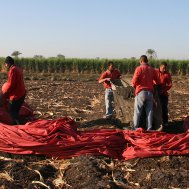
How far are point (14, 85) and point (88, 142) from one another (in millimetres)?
2506

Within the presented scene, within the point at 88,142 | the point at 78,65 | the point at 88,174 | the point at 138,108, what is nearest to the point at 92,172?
the point at 88,174

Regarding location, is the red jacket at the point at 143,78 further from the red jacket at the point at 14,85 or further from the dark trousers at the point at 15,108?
the dark trousers at the point at 15,108

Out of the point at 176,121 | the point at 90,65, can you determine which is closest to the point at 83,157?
the point at 176,121

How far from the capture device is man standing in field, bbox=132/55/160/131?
7750mm

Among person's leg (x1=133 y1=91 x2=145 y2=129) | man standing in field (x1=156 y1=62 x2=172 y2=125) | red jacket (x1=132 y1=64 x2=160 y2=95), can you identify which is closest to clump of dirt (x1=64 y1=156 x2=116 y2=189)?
person's leg (x1=133 y1=91 x2=145 y2=129)

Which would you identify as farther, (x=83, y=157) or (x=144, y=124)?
(x=144, y=124)

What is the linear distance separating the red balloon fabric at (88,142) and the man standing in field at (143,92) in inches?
32.5

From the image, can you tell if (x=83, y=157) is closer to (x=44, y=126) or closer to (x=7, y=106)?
(x=44, y=126)

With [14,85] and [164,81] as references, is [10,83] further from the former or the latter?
[164,81]

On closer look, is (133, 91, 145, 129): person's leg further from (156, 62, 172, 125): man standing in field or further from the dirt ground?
the dirt ground

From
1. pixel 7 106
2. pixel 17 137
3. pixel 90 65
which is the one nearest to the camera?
pixel 17 137

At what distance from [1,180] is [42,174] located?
0.68 m

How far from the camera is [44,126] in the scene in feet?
23.4

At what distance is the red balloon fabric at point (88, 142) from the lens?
20.9 ft
